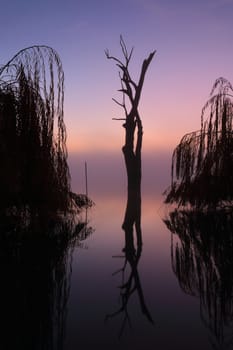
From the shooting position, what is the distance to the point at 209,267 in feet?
10.1

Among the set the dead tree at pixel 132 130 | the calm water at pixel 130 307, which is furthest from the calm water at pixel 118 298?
the dead tree at pixel 132 130

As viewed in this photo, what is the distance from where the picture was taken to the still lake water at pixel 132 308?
1742 millimetres

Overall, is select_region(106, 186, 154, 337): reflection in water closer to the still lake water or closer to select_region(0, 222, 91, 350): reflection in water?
the still lake water

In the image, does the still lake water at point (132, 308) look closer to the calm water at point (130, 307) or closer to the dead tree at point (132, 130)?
the calm water at point (130, 307)

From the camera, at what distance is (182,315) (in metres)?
2.06

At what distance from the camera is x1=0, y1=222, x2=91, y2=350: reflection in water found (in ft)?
5.79

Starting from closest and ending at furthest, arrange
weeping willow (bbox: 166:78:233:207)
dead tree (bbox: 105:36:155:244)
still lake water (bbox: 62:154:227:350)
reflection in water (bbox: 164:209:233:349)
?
still lake water (bbox: 62:154:227:350), reflection in water (bbox: 164:209:233:349), weeping willow (bbox: 166:78:233:207), dead tree (bbox: 105:36:155:244)

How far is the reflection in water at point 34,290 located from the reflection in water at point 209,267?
709 millimetres

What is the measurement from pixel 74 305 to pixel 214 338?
79 centimetres

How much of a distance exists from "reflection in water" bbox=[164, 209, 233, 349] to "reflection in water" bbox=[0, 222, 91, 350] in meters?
0.71

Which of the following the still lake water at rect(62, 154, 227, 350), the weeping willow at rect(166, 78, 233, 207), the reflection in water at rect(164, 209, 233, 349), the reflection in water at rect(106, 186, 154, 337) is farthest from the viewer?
the weeping willow at rect(166, 78, 233, 207)

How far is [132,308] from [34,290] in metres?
0.61

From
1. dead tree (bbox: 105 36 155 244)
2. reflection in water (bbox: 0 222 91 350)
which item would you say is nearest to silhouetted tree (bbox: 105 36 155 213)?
dead tree (bbox: 105 36 155 244)

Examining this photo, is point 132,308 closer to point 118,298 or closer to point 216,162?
point 118,298
